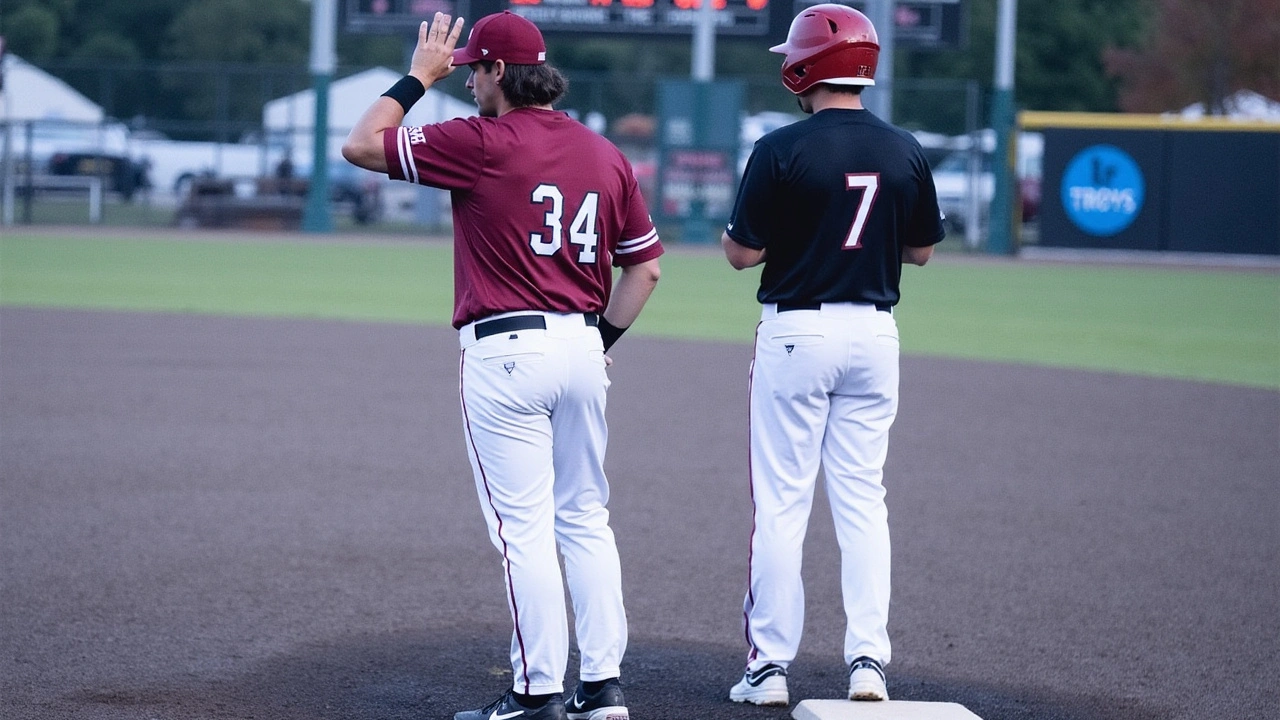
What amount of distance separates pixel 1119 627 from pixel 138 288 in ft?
47.2

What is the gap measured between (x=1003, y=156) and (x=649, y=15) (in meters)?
7.20

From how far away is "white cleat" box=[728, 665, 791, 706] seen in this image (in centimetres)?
456

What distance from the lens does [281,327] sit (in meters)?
14.2

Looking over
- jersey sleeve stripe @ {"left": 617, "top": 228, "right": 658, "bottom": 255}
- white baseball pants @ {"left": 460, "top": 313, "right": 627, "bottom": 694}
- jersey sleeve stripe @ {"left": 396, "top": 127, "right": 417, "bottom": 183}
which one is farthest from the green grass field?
jersey sleeve stripe @ {"left": 396, "top": 127, "right": 417, "bottom": 183}

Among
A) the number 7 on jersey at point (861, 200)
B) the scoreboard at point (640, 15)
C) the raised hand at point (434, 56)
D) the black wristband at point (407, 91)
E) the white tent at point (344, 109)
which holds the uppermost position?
the scoreboard at point (640, 15)

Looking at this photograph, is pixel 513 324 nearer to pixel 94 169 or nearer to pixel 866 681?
pixel 866 681

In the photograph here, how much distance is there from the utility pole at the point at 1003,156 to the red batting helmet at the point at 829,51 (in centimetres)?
2495

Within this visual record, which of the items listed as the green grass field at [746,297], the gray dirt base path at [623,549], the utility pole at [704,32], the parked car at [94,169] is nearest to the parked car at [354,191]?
the parked car at [94,169]

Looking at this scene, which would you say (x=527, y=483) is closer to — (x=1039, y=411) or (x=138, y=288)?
(x=1039, y=411)

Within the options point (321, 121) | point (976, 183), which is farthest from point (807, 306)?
point (976, 183)

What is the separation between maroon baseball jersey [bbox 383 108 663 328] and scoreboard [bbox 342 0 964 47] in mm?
24261

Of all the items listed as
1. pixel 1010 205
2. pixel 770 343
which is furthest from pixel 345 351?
pixel 1010 205

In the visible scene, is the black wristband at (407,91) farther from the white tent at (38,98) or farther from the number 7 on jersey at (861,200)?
the white tent at (38,98)

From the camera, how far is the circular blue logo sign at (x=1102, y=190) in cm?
2583
